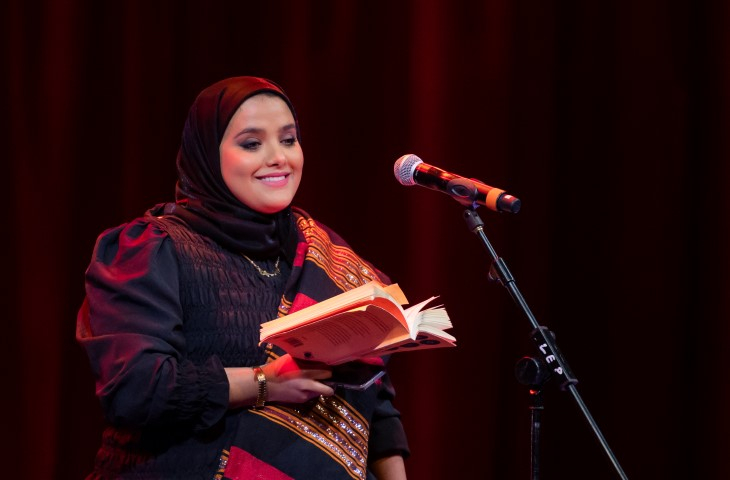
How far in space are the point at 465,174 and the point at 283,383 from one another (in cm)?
138

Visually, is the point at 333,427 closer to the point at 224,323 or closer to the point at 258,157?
the point at 224,323

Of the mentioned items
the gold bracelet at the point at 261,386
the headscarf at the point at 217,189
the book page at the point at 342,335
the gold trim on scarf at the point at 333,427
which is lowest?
the gold trim on scarf at the point at 333,427

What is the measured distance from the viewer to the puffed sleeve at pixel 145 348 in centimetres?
156

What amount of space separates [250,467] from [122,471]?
0.25 meters

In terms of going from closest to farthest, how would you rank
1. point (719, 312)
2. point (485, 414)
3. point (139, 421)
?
point (139, 421) < point (719, 312) < point (485, 414)

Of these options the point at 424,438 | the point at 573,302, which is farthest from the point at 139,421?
the point at 573,302

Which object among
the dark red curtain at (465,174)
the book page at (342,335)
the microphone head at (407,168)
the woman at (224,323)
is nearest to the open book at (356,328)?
the book page at (342,335)

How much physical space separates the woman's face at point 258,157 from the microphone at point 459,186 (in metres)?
0.25

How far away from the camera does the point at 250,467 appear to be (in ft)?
5.40

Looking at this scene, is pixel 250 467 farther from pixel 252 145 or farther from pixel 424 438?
pixel 424 438

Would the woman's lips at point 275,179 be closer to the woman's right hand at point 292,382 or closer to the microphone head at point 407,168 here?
the microphone head at point 407,168

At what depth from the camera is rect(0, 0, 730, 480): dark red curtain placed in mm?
2697

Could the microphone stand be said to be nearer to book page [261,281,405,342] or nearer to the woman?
book page [261,281,405,342]

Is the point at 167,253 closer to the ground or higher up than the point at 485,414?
higher up
